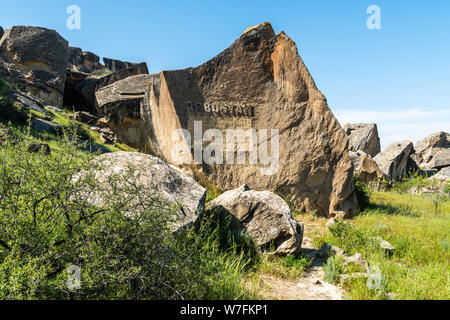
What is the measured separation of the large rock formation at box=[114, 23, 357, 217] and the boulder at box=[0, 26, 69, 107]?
14826 mm

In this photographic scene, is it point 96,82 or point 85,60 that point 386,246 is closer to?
point 96,82

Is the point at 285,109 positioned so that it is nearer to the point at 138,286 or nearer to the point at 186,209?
the point at 186,209

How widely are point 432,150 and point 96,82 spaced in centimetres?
2732

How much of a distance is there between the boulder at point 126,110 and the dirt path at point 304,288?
21.8 ft

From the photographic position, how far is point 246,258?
4.02m

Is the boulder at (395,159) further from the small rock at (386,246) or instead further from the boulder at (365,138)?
the small rock at (386,246)

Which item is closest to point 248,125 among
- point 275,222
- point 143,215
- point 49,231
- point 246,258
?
point 275,222

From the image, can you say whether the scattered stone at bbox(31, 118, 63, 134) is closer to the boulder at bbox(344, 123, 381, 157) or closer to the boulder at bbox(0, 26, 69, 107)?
the boulder at bbox(0, 26, 69, 107)

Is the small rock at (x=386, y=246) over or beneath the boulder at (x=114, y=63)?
beneath

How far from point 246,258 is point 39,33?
21.5 m

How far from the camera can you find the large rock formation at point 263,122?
280 inches

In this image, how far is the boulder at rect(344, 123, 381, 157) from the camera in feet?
74.5

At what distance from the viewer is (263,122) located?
735cm

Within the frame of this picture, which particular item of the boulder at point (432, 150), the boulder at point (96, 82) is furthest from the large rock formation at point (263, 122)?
the boulder at point (432, 150)
